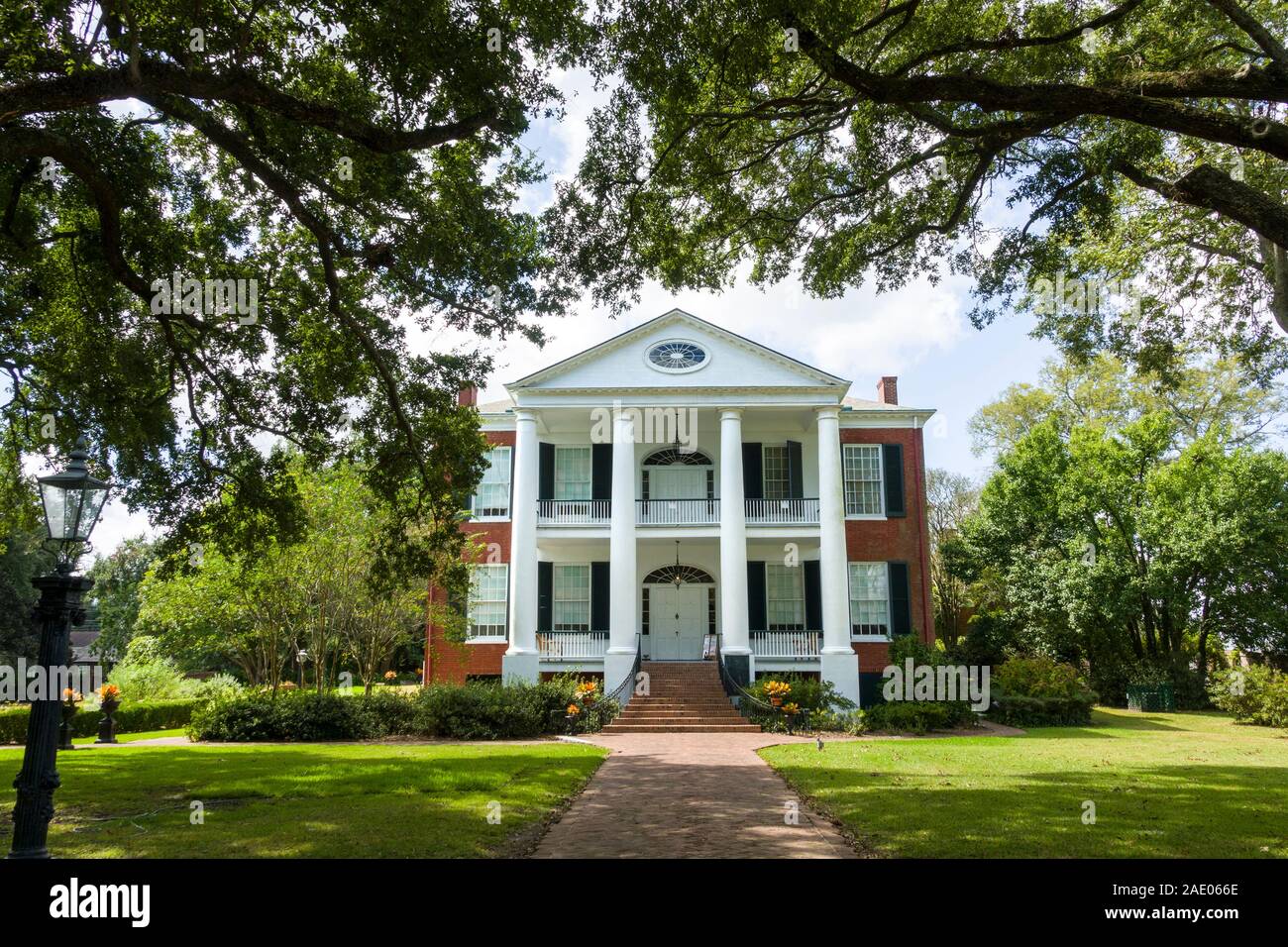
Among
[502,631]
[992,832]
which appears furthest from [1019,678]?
[992,832]

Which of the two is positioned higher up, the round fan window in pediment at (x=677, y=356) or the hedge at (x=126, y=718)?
the round fan window in pediment at (x=677, y=356)

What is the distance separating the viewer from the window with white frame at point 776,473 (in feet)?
80.2

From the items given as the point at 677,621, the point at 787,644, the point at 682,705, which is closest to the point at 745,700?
the point at 682,705

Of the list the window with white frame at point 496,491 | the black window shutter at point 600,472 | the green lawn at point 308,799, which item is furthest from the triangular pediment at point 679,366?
the green lawn at point 308,799

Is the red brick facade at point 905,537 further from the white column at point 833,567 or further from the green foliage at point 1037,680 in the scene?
the green foliage at point 1037,680

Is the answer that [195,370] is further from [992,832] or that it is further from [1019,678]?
[1019,678]

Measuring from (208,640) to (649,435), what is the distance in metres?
15.9

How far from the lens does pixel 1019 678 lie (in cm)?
2156

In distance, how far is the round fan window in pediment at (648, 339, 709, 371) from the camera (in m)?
22.9

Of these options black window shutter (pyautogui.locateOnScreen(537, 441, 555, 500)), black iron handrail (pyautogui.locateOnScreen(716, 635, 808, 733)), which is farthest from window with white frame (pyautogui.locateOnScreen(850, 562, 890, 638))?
black window shutter (pyautogui.locateOnScreen(537, 441, 555, 500))

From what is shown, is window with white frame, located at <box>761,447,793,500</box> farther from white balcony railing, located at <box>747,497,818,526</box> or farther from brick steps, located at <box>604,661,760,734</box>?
brick steps, located at <box>604,661,760,734</box>

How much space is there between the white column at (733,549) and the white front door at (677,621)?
2363 mm

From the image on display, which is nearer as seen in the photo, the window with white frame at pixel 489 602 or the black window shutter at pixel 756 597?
the black window shutter at pixel 756 597

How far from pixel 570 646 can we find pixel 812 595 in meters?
7.02
